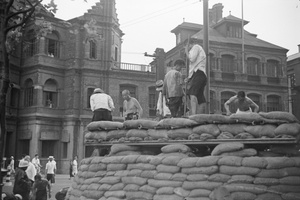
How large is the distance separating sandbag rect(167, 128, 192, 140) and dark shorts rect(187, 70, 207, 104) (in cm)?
118

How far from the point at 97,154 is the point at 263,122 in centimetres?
419

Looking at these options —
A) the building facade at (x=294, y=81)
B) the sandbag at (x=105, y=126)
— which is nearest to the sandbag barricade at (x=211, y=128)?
the sandbag at (x=105, y=126)

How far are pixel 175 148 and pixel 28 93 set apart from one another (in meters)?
25.5

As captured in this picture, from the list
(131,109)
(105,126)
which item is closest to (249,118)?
(105,126)

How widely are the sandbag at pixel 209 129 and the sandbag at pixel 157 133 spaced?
74cm

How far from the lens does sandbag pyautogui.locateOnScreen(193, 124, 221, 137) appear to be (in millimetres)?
6758

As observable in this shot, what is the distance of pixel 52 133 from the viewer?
1154 inches

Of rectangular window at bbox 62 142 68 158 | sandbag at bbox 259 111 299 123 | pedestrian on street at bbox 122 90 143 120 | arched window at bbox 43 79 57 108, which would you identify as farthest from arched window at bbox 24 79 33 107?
sandbag at bbox 259 111 299 123

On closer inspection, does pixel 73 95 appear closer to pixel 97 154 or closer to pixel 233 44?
pixel 233 44

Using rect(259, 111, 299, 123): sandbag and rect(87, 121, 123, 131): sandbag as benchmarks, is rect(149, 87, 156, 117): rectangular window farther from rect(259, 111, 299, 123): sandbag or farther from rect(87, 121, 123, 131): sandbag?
rect(259, 111, 299, 123): sandbag

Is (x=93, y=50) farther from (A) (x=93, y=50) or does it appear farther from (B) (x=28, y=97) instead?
(B) (x=28, y=97)

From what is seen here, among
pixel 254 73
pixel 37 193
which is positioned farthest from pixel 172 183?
pixel 254 73

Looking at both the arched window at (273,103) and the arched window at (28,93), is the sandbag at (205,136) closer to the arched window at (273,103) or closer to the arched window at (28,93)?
the arched window at (28,93)

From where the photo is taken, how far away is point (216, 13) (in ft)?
121
